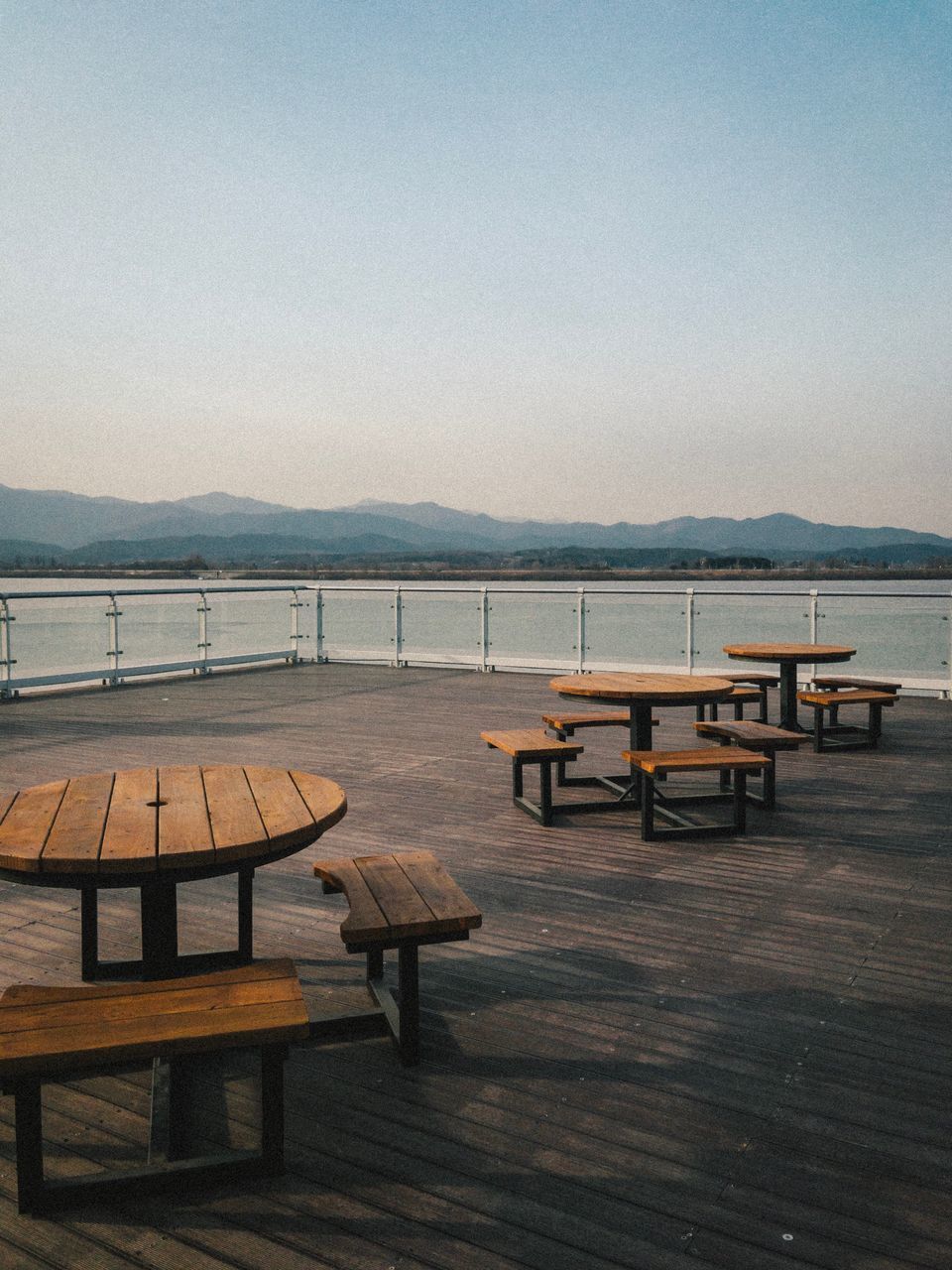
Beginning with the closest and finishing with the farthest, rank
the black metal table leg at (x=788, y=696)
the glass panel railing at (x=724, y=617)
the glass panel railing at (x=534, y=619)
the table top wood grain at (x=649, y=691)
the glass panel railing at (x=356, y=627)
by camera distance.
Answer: the table top wood grain at (x=649, y=691), the black metal table leg at (x=788, y=696), the glass panel railing at (x=724, y=617), the glass panel railing at (x=534, y=619), the glass panel railing at (x=356, y=627)

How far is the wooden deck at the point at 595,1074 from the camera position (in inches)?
64.2

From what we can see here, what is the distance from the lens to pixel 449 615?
1370 centimetres

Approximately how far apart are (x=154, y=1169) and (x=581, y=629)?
9.35 metres

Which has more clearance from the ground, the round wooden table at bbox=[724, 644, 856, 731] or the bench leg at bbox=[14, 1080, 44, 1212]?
the round wooden table at bbox=[724, 644, 856, 731]

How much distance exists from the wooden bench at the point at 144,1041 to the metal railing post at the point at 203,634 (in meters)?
9.72

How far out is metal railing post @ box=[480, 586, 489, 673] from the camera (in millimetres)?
11234

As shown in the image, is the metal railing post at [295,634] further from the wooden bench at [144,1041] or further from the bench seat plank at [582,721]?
the wooden bench at [144,1041]

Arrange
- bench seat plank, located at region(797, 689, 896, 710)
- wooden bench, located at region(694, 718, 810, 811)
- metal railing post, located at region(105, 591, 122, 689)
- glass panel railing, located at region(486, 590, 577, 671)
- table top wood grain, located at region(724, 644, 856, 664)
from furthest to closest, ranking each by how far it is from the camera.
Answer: glass panel railing, located at region(486, 590, 577, 671), metal railing post, located at region(105, 591, 122, 689), table top wood grain, located at region(724, 644, 856, 664), bench seat plank, located at region(797, 689, 896, 710), wooden bench, located at region(694, 718, 810, 811)

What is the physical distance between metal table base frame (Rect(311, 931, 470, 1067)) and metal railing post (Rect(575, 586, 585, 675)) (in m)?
8.17

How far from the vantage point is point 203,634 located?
11.4 metres

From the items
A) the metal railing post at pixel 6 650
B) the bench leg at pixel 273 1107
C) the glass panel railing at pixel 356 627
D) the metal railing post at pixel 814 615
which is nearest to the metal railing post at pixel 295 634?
the glass panel railing at pixel 356 627

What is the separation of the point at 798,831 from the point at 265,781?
2.95 m

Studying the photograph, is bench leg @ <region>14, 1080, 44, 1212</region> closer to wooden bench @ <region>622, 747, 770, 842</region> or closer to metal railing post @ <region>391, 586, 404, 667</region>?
wooden bench @ <region>622, 747, 770, 842</region>

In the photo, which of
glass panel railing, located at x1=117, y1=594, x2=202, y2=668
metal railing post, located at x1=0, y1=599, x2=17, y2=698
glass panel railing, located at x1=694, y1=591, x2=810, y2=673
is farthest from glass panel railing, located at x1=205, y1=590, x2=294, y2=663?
glass panel railing, located at x1=694, y1=591, x2=810, y2=673
